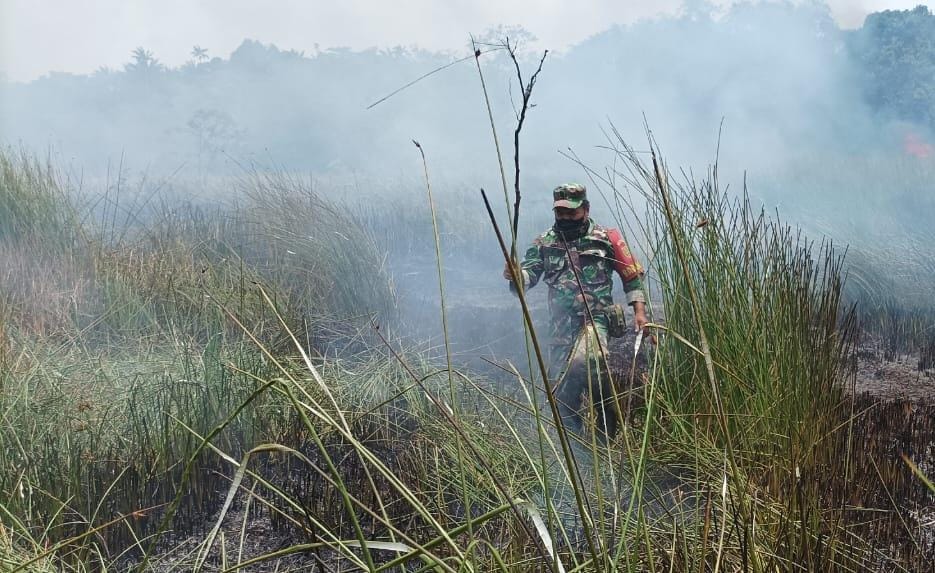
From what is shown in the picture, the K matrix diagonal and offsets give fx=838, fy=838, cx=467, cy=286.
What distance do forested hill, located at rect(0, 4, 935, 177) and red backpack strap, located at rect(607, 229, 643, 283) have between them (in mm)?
13684

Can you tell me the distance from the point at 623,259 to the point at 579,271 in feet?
0.76

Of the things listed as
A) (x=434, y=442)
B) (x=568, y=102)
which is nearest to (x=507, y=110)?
(x=568, y=102)

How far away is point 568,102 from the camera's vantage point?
20.9m

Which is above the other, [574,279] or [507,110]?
[507,110]

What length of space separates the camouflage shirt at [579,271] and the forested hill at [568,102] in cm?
1363

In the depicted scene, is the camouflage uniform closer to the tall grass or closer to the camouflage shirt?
the camouflage shirt

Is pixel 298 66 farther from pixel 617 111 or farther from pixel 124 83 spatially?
pixel 617 111

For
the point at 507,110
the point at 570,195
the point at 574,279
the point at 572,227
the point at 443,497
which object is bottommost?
the point at 443,497

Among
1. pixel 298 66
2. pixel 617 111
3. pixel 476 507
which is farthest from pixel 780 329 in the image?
pixel 298 66

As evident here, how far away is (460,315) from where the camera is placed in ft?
22.6

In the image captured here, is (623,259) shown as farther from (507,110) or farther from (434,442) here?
(507,110)

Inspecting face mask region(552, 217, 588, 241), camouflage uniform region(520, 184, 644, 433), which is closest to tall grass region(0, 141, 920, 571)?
camouflage uniform region(520, 184, 644, 433)

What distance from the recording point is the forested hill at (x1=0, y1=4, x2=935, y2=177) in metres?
17.8

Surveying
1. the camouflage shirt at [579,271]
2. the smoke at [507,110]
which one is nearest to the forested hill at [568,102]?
the smoke at [507,110]
